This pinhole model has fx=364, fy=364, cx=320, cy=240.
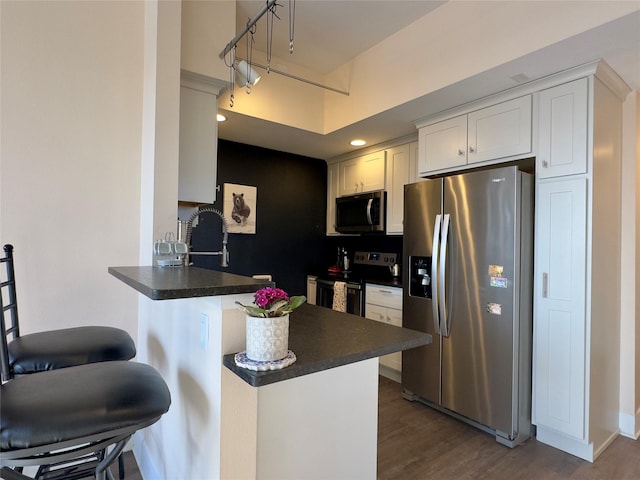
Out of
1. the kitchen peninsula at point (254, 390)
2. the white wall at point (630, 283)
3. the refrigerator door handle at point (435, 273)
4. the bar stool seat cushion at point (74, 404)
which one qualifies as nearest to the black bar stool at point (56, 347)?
the kitchen peninsula at point (254, 390)

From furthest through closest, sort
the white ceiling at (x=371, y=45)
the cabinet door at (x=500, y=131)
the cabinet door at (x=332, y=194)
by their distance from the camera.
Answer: the cabinet door at (x=332, y=194) → the cabinet door at (x=500, y=131) → the white ceiling at (x=371, y=45)

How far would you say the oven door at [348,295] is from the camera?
143 inches

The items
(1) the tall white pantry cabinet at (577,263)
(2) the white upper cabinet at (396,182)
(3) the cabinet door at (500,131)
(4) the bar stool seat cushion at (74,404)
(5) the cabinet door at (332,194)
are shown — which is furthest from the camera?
(5) the cabinet door at (332,194)

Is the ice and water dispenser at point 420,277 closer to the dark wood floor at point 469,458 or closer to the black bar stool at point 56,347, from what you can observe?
the dark wood floor at point 469,458

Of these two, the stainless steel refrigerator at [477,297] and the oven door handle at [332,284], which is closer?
the stainless steel refrigerator at [477,297]

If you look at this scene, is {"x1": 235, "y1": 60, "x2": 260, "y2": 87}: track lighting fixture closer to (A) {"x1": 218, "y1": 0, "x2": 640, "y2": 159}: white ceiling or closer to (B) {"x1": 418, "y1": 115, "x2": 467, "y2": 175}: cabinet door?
(A) {"x1": 218, "y1": 0, "x2": 640, "y2": 159}: white ceiling

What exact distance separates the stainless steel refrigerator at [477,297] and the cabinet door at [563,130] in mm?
167

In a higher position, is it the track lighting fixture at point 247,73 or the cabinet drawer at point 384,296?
the track lighting fixture at point 247,73

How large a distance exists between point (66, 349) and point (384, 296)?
2529mm

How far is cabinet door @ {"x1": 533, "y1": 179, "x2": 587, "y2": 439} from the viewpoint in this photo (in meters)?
2.15

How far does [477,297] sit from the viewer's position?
2449 millimetres

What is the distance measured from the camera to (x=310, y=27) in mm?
2729

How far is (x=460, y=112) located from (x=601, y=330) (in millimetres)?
1742

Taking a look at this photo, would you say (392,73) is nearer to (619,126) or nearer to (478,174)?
(478,174)
